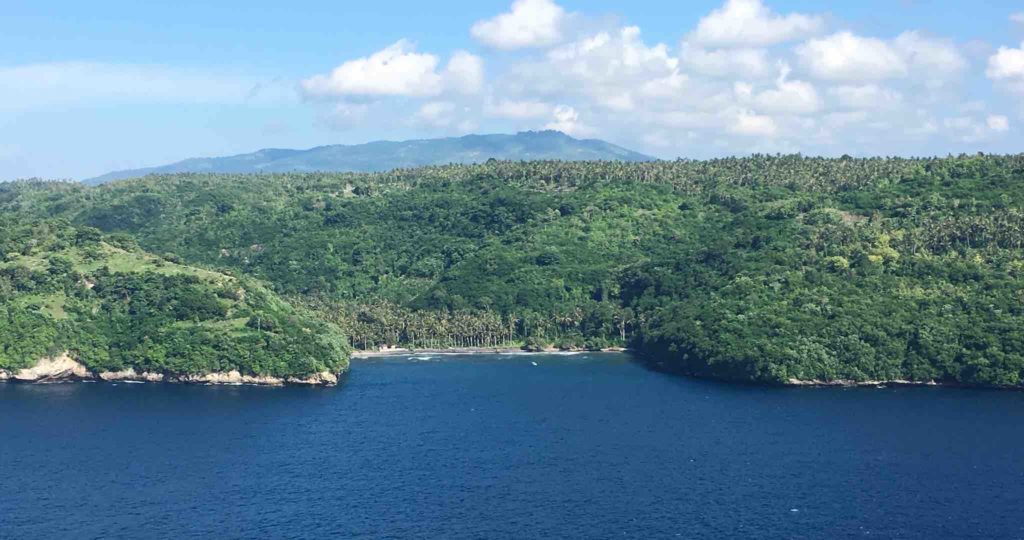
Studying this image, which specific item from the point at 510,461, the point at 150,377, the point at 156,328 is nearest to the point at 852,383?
the point at 510,461

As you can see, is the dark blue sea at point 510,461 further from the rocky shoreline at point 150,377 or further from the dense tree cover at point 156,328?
the dense tree cover at point 156,328

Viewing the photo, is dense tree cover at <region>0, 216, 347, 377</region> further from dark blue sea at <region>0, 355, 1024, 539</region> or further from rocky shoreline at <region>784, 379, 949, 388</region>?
rocky shoreline at <region>784, 379, 949, 388</region>

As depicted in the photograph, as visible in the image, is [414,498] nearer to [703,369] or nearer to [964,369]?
[703,369]

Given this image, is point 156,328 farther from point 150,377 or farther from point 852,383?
point 852,383

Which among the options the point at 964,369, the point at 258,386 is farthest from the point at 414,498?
the point at 964,369

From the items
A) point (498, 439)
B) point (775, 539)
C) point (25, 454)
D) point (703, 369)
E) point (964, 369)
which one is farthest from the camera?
point (703, 369)
